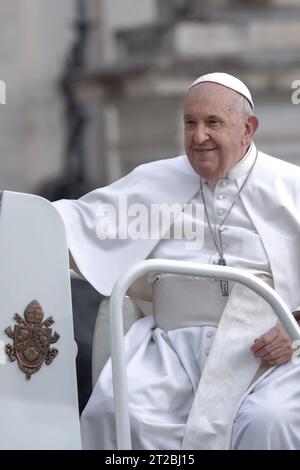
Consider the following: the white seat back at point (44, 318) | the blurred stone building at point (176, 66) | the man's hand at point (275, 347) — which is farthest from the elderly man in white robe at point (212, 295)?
the blurred stone building at point (176, 66)

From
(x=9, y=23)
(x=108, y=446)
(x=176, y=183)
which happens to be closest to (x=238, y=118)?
(x=176, y=183)

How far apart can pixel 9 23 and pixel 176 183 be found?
18125 millimetres

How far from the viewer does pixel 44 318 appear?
5.37 m

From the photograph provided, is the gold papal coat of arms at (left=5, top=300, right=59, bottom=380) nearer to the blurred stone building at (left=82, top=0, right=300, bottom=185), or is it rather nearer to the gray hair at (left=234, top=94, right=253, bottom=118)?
the gray hair at (left=234, top=94, right=253, bottom=118)

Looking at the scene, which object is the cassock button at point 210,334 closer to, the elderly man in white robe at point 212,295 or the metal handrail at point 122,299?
the elderly man in white robe at point 212,295

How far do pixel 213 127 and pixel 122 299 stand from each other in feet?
2.90

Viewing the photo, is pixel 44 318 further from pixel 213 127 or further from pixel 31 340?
pixel 213 127

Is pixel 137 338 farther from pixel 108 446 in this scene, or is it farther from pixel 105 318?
pixel 108 446

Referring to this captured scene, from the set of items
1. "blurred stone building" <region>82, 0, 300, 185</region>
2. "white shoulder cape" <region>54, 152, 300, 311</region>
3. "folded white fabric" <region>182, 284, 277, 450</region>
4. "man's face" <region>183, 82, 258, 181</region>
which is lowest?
"folded white fabric" <region>182, 284, 277, 450</region>

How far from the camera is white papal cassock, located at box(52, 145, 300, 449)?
5.37 m

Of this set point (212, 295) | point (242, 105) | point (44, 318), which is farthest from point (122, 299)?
point (242, 105)

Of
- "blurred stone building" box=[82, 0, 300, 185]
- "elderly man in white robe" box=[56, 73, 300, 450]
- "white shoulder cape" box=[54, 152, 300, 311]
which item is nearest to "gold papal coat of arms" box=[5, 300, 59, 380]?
"elderly man in white robe" box=[56, 73, 300, 450]

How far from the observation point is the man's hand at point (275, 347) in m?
5.50

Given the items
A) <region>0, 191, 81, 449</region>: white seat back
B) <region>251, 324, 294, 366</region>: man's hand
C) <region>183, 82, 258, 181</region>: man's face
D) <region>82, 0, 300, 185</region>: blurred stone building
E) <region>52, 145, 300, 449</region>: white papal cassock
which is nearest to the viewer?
<region>0, 191, 81, 449</region>: white seat back
